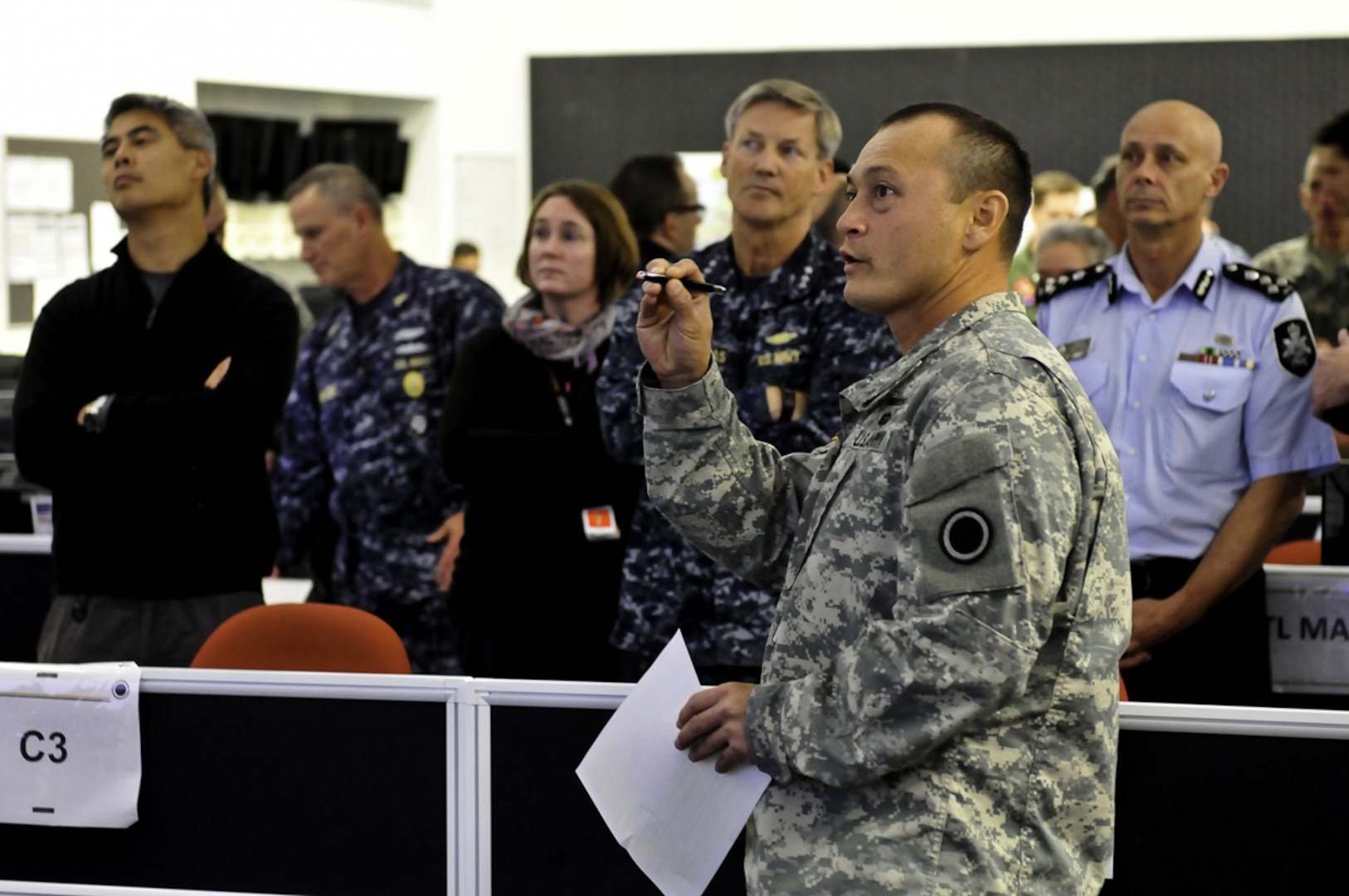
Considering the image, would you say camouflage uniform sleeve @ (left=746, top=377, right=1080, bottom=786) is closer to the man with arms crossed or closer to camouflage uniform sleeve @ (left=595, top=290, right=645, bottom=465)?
camouflage uniform sleeve @ (left=595, top=290, right=645, bottom=465)

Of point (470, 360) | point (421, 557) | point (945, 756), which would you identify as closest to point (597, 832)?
point (945, 756)

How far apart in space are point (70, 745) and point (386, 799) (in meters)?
0.44

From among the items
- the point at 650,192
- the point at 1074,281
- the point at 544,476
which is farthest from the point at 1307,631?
the point at 650,192

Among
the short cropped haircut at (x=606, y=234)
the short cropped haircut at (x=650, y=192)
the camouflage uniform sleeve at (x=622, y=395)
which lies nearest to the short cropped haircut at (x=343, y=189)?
the short cropped haircut at (x=650, y=192)

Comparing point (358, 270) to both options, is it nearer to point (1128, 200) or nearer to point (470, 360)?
point (470, 360)

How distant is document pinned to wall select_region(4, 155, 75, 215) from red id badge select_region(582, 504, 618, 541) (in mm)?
5851

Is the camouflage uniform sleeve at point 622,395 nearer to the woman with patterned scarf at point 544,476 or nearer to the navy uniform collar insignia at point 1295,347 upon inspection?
the woman with patterned scarf at point 544,476

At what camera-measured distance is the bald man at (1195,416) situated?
2.40 meters

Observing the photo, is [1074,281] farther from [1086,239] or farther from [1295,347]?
[1086,239]

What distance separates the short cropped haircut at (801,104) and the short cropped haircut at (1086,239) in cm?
198

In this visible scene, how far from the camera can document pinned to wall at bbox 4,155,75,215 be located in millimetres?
7383

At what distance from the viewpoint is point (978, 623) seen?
1.15 meters

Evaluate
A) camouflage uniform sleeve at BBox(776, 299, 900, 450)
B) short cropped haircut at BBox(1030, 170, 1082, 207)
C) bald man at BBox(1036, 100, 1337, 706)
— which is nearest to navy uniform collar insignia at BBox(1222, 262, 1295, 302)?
bald man at BBox(1036, 100, 1337, 706)

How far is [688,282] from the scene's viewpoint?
144 centimetres
